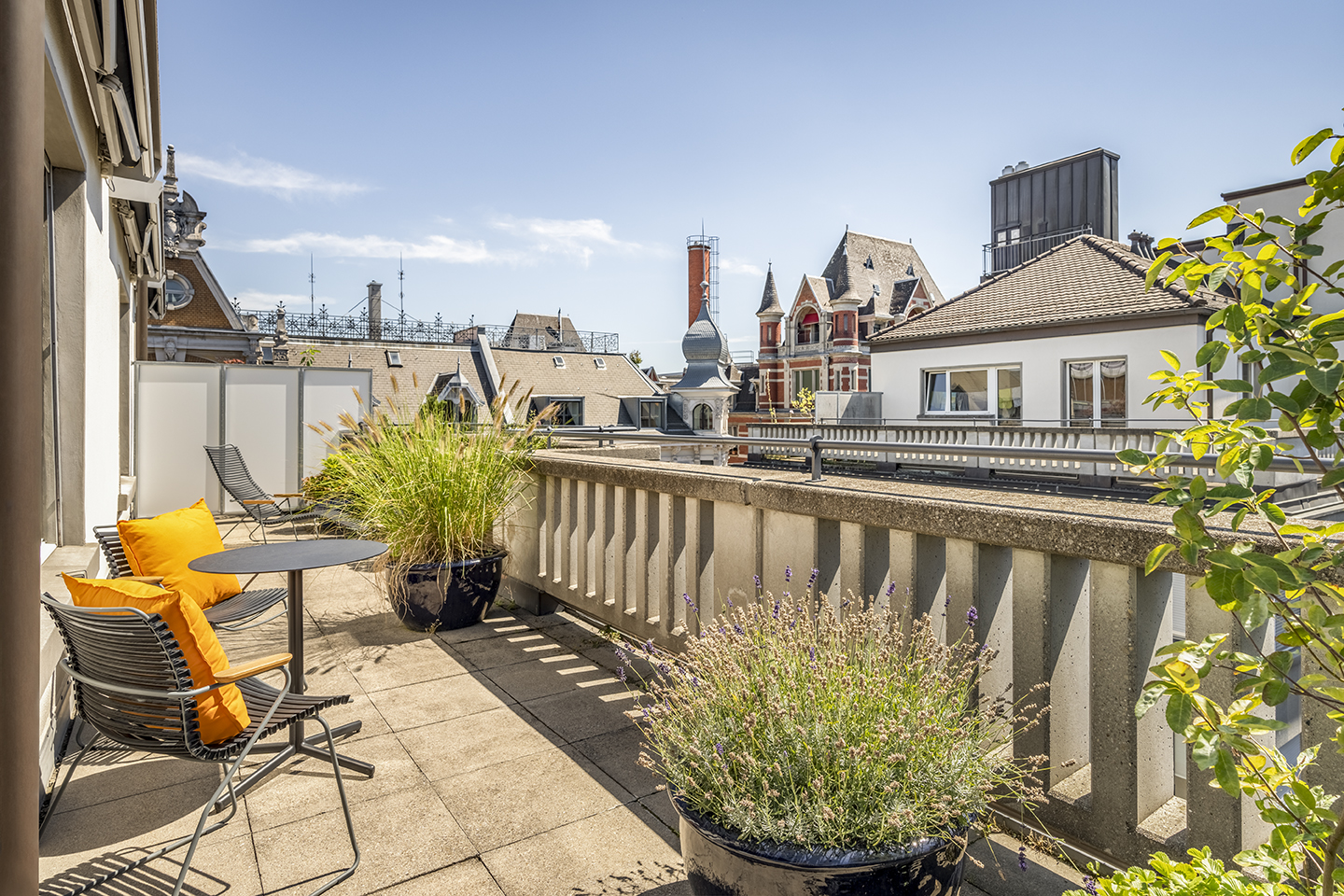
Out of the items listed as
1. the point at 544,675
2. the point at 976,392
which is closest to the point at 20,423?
the point at 544,675

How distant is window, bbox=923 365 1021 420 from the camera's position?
15.9m

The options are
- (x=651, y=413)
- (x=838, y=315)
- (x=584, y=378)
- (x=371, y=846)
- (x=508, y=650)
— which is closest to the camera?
(x=371, y=846)

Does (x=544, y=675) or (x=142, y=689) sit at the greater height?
(x=142, y=689)

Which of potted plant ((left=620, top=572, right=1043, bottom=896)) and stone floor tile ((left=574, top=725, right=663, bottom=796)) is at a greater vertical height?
potted plant ((left=620, top=572, right=1043, bottom=896))

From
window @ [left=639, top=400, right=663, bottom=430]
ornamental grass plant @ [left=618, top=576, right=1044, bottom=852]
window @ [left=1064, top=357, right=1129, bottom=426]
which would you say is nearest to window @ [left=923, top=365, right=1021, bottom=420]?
window @ [left=1064, top=357, right=1129, bottom=426]

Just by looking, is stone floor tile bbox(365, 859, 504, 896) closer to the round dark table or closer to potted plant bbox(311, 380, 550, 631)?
the round dark table

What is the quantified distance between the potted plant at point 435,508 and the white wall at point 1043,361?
11181 mm

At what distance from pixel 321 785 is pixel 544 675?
112 centimetres

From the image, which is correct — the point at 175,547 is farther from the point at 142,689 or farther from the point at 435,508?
the point at 142,689

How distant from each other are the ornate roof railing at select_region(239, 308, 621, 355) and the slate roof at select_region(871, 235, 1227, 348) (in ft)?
77.0

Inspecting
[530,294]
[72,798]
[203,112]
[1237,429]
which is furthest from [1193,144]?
[530,294]

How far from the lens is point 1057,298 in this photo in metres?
15.7

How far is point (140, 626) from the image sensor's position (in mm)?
1750

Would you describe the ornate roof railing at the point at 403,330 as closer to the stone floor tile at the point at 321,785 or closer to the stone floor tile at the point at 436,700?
the stone floor tile at the point at 436,700
